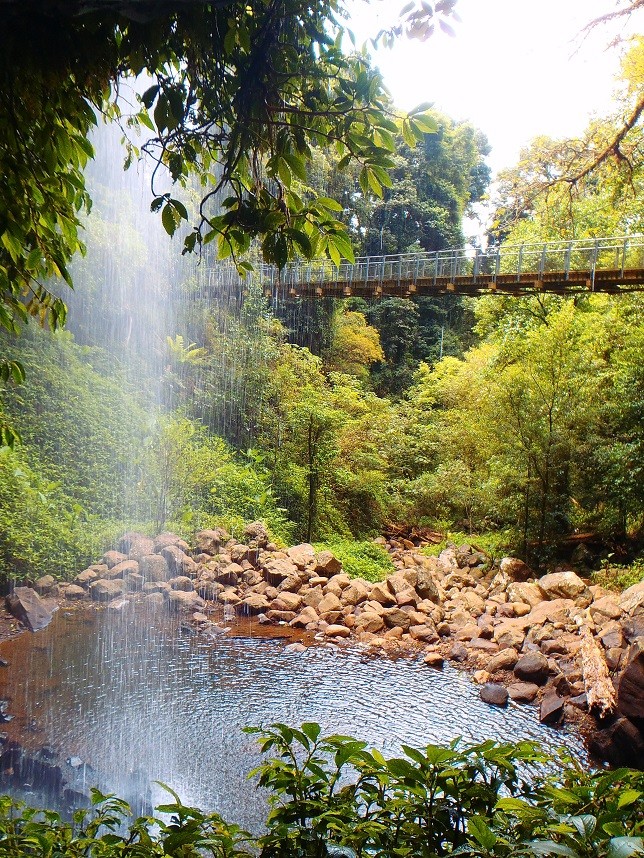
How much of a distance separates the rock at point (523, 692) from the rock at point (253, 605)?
2619 mm

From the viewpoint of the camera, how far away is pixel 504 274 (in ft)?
25.8

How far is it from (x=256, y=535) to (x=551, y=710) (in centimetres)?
444

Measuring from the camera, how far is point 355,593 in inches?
267

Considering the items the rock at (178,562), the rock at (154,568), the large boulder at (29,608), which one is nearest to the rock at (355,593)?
the rock at (178,562)

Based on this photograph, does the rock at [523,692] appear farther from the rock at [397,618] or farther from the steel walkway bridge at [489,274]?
the steel walkway bridge at [489,274]

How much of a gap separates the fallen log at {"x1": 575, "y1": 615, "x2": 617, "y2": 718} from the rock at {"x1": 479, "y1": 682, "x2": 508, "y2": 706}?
58 centimetres

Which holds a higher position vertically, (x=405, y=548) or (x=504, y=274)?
(x=504, y=274)

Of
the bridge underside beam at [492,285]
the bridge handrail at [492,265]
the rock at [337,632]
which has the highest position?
the bridge handrail at [492,265]

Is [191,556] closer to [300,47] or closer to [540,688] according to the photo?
[540,688]

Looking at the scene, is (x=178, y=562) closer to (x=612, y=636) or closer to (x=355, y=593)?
(x=355, y=593)

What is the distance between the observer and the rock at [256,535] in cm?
810

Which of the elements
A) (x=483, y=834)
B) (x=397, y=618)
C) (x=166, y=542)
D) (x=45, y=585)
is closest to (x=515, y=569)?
(x=397, y=618)

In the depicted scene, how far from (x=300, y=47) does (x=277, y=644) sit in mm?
5392

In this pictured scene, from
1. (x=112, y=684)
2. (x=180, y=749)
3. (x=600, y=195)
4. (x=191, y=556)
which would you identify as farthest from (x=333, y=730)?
(x=600, y=195)
